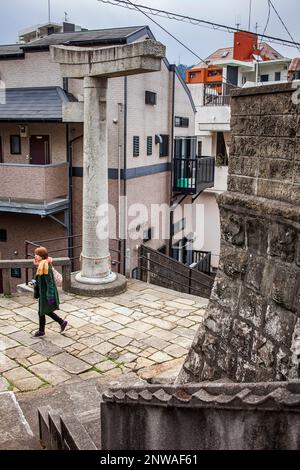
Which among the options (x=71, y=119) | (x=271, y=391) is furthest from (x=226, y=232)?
(x=71, y=119)

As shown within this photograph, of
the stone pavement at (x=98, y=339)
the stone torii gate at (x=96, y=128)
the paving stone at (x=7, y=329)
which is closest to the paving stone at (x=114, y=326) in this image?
the stone pavement at (x=98, y=339)

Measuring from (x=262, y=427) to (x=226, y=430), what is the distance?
1.03 feet

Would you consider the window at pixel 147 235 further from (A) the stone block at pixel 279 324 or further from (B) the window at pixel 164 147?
(A) the stone block at pixel 279 324

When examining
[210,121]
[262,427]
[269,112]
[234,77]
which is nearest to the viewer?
[262,427]

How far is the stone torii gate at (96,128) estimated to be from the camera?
32.3 ft

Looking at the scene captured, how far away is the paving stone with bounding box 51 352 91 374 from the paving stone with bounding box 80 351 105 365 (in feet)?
0.33

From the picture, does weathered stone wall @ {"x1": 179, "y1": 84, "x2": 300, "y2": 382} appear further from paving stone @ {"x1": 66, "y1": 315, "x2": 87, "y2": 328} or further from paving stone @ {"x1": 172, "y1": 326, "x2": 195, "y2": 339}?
paving stone @ {"x1": 66, "y1": 315, "x2": 87, "y2": 328}

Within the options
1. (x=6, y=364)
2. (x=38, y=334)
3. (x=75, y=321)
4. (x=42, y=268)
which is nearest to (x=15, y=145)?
(x=75, y=321)

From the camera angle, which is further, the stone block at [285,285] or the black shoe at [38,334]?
the black shoe at [38,334]

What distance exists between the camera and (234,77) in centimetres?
2830

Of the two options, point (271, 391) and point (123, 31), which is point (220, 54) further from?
point (271, 391)

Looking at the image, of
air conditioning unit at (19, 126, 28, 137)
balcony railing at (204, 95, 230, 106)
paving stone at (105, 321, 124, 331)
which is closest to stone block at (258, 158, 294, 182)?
paving stone at (105, 321, 124, 331)

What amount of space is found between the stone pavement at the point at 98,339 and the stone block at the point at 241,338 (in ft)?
8.37

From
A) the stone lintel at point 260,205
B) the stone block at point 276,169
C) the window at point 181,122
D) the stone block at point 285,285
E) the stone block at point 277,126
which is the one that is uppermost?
the window at point 181,122
